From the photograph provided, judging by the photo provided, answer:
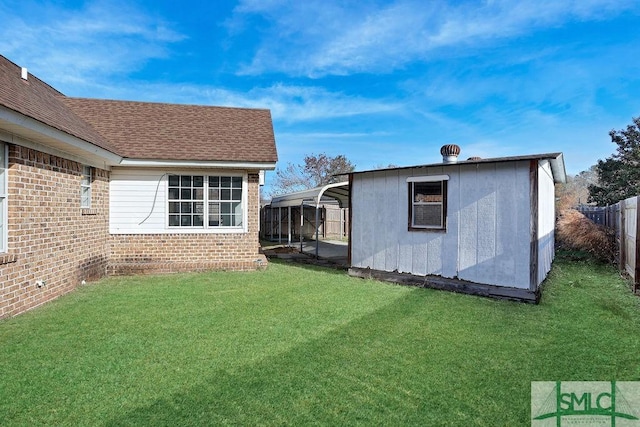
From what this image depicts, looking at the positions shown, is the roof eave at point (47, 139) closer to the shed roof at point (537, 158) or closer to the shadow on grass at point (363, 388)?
the shadow on grass at point (363, 388)

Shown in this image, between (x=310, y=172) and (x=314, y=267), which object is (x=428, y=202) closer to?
(x=314, y=267)

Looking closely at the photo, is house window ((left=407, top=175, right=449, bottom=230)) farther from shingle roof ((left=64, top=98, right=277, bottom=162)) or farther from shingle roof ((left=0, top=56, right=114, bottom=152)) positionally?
shingle roof ((left=0, top=56, right=114, bottom=152))

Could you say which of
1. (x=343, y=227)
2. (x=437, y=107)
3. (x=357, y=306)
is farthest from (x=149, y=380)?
(x=437, y=107)

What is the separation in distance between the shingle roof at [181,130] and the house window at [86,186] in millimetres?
916

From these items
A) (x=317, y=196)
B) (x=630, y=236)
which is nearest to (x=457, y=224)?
(x=630, y=236)

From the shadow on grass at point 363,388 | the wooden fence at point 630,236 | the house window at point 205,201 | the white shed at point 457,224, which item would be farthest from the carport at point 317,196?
the shadow on grass at point 363,388

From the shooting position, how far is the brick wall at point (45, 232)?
5809 millimetres

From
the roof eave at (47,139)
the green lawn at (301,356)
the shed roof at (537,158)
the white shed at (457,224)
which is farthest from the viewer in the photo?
the white shed at (457,224)

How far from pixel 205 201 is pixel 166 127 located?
9.55 feet

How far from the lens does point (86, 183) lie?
339 inches

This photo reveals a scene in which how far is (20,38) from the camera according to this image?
10.3 m

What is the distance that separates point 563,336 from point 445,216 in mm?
3579

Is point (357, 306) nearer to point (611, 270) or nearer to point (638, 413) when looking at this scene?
point (638, 413)

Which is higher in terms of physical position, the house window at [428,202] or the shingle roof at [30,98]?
the shingle roof at [30,98]
